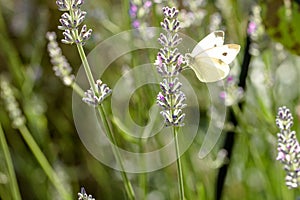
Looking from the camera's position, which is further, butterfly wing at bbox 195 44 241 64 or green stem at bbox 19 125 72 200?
green stem at bbox 19 125 72 200

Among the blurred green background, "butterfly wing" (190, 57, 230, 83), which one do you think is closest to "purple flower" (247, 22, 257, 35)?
the blurred green background

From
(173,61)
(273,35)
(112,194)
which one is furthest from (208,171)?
(173,61)

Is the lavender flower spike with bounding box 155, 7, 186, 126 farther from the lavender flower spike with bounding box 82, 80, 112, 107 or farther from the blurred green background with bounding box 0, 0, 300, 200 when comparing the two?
the blurred green background with bounding box 0, 0, 300, 200

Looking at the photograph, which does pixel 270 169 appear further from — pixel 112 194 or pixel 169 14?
pixel 169 14

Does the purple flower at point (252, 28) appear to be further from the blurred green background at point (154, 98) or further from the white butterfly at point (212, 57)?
the white butterfly at point (212, 57)

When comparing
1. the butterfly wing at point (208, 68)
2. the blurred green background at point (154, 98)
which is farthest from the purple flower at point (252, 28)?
the butterfly wing at point (208, 68)

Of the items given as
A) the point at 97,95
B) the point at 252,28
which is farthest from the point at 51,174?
the point at 97,95
